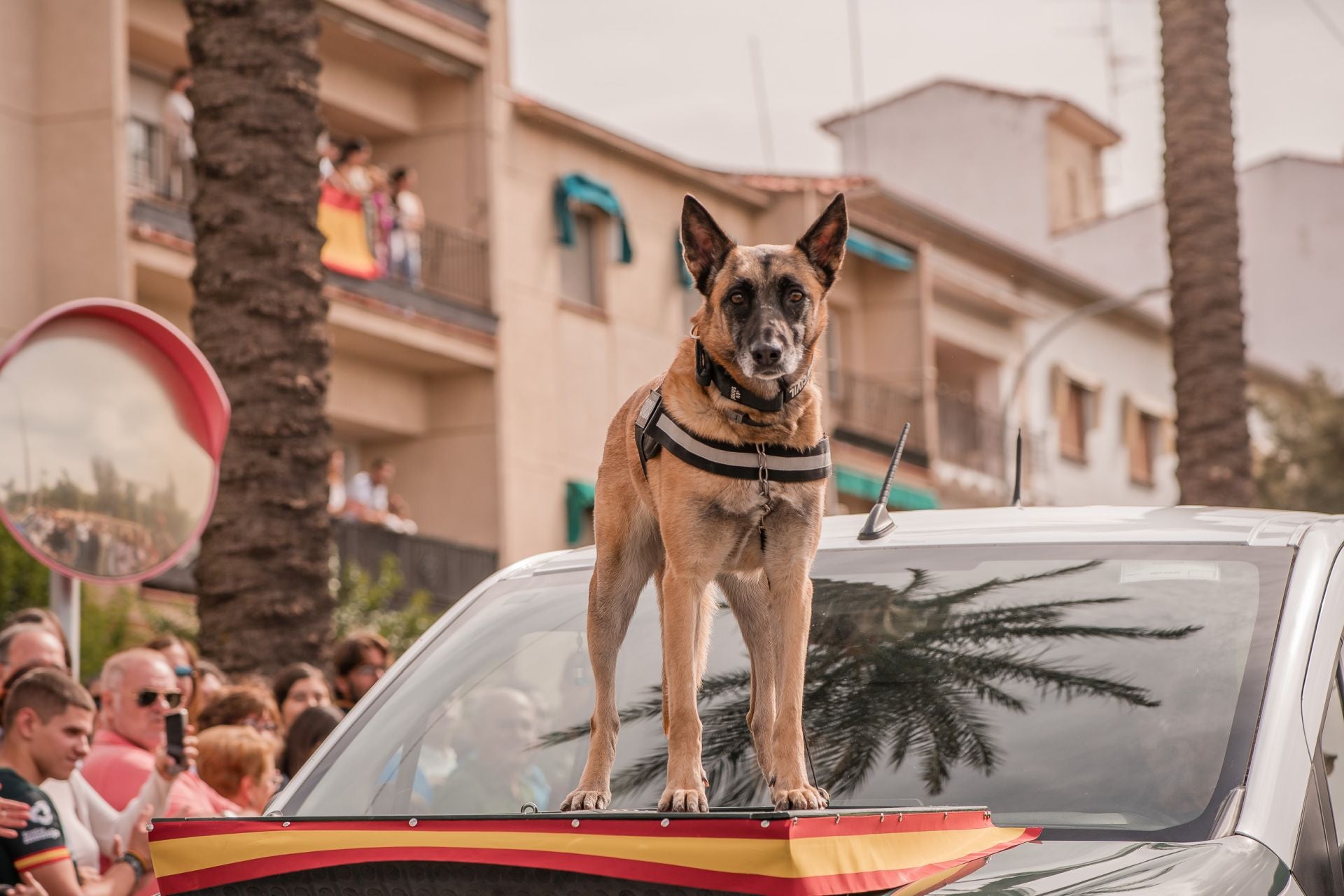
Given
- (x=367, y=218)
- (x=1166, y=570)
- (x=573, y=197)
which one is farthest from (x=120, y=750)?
(x=573, y=197)

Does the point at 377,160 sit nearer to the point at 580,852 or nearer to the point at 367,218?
the point at 367,218

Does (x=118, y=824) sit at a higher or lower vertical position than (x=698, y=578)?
lower

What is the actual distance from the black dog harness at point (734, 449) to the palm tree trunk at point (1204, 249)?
14.1m

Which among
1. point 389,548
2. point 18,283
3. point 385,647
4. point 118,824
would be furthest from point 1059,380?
Result: point 118,824

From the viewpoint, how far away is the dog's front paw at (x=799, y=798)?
3.51 metres

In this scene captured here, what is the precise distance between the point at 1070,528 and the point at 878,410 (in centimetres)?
3764

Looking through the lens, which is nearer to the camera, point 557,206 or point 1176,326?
point 1176,326

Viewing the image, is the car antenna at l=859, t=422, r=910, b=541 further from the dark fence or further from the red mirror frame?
the dark fence

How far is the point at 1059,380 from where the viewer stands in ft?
159

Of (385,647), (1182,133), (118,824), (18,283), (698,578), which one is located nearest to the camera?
(698,578)

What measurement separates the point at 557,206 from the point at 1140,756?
30745mm

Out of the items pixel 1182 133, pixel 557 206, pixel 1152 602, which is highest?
pixel 557 206

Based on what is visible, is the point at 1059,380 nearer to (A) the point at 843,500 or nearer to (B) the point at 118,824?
(A) the point at 843,500

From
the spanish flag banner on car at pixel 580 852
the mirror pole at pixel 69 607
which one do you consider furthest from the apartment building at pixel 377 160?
the spanish flag banner on car at pixel 580 852
